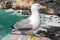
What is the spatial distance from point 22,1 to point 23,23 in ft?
18.2

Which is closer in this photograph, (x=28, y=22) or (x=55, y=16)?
(x=28, y=22)

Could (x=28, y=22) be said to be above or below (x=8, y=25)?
above

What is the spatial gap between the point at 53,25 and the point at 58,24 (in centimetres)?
21

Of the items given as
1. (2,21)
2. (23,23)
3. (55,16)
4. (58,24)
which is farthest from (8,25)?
(23,23)

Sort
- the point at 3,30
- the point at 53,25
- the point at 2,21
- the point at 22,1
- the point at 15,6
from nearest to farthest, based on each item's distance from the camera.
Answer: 1. the point at 3,30
2. the point at 53,25
3. the point at 2,21
4. the point at 15,6
5. the point at 22,1

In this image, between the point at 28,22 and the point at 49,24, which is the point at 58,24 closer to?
the point at 49,24

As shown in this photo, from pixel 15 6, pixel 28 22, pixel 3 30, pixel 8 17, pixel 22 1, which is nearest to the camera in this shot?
pixel 28 22

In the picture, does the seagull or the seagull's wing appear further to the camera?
the seagull's wing

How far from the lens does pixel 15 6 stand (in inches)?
336

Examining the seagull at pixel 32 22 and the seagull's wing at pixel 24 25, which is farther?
the seagull's wing at pixel 24 25

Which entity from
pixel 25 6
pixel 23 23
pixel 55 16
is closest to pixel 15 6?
pixel 25 6

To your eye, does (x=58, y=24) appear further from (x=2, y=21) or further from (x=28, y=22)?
(x=28, y=22)

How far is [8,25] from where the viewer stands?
626cm

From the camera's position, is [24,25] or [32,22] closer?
[32,22]
